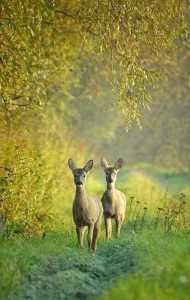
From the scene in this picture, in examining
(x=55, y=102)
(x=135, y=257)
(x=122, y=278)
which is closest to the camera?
(x=122, y=278)

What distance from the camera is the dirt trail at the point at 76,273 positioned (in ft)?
29.6

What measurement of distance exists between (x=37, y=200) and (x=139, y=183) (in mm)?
15210

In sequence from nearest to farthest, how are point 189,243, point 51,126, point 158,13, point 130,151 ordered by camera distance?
point 189,243 < point 158,13 < point 51,126 < point 130,151

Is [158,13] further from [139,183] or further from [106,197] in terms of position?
[139,183]

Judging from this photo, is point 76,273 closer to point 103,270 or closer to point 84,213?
point 103,270

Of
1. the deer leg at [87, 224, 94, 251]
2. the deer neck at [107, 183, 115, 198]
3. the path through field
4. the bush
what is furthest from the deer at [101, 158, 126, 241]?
the path through field

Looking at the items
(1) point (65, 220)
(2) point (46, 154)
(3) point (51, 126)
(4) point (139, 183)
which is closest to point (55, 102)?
(3) point (51, 126)

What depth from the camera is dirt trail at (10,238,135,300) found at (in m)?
9.03

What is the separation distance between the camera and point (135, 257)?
10523mm

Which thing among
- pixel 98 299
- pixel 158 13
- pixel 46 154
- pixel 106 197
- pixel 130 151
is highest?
pixel 130 151

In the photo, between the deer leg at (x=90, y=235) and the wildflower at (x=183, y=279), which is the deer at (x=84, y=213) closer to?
the deer leg at (x=90, y=235)

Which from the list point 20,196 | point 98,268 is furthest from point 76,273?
point 20,196

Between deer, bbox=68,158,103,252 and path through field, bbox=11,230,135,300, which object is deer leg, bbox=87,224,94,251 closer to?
deer, bbox=68,158,103,252

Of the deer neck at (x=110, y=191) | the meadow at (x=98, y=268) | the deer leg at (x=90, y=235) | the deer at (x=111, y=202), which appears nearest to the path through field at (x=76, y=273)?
the meadow at (x=98, y=268)
